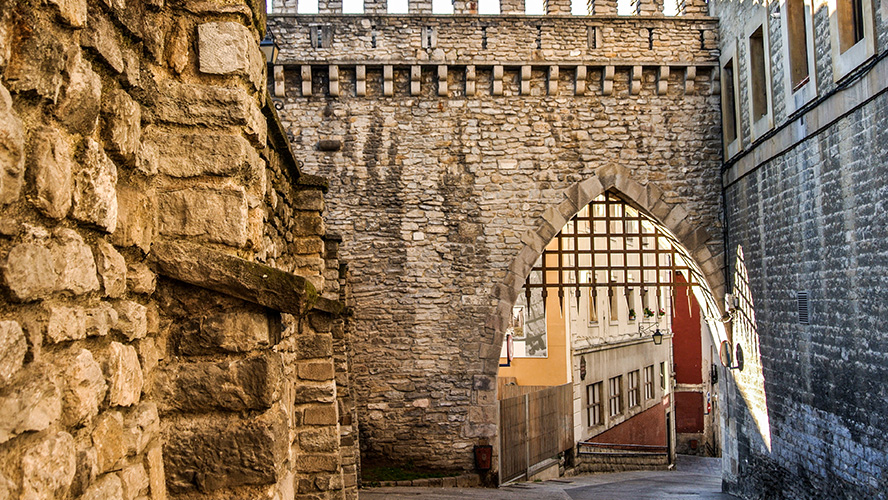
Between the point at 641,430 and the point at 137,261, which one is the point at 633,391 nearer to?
the point at 641,430

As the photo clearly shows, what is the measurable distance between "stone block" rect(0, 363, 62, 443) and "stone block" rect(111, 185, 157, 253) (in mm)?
478

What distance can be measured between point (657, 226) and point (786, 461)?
11.5 ft

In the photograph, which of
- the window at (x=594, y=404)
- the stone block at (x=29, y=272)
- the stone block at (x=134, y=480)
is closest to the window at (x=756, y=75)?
the stone block at (x=134, y=480)

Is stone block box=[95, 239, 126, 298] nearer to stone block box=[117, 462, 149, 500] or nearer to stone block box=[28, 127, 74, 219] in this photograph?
stone block box=[28, 127, 74, 219]

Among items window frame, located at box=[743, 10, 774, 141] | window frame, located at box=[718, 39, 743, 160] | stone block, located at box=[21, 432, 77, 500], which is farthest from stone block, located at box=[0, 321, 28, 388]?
window frame, located at box=[718, 39, 743, 160]

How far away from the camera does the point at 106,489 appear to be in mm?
1800

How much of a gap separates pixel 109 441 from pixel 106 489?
108 mm

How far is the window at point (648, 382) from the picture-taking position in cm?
2077

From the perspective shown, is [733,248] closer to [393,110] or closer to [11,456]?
[393,110]

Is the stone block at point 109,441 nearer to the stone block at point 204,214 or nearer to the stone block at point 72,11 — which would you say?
the stone block at point 204,214

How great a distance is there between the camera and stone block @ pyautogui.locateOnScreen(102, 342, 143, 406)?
1.84 meters

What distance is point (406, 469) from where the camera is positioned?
983 cm

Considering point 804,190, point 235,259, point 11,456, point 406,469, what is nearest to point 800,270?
point 804,190

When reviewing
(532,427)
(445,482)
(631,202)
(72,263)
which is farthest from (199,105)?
(532,427)
